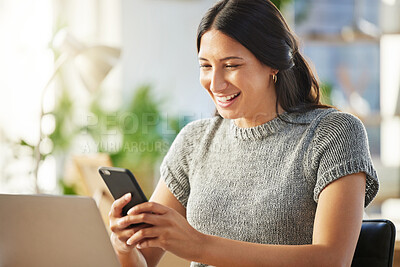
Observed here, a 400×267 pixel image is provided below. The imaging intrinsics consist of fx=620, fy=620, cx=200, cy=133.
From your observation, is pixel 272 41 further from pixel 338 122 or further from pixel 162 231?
pixel 162 231

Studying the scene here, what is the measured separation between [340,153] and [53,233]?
0.71m

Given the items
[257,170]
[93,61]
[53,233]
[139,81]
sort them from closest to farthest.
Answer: [53,233] → [257,170] → [93,61] → [139,81]

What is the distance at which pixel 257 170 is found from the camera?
169 centimetres

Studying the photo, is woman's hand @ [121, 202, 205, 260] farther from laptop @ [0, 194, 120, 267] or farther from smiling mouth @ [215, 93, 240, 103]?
smiling mouth @ [215, 93, 240, 103]

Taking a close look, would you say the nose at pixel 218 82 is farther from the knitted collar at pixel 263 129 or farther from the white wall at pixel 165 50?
the white wall at pixel 165 50

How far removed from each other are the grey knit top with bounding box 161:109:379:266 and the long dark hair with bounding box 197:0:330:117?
8 cm

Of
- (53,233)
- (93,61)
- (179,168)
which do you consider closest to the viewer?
(53,233)

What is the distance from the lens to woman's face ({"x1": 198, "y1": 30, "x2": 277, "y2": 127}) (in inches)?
64.2

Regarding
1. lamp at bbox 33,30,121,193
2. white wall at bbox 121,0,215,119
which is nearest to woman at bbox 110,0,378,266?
lamp at bbox 33,30,121,193

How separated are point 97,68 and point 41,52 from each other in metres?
1.47

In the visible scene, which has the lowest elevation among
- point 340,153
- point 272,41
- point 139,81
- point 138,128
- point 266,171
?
point 138,128

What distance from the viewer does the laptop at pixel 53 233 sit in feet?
4.05

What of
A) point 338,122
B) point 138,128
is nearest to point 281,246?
point 338,122

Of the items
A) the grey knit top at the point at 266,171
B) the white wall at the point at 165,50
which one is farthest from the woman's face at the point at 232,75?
the white wall at the point at 165,50
